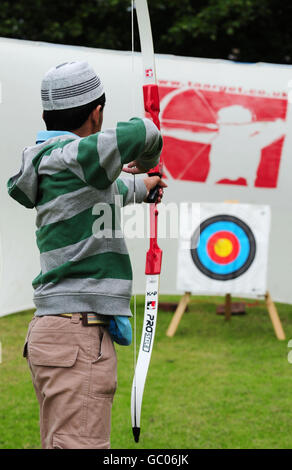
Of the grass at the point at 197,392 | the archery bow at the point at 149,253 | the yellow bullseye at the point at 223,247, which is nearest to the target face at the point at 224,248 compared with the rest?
the yellow bullseye at the point at 223,247

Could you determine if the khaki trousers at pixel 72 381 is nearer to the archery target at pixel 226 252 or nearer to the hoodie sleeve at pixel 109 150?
the hoodie sleeve at pixel 109 150

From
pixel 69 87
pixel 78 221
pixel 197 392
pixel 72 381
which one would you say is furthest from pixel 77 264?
pixel 197 392

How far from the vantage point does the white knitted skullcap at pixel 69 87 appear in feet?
4.64

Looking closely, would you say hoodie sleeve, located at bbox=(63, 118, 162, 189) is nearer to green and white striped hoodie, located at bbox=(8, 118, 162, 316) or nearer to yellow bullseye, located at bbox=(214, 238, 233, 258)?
green and white striped hoodie, located at bbox=(8, 118, 162, 316)

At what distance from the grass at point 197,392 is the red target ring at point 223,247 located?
0.51m

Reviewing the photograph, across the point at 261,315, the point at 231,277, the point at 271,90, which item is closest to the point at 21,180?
the point at 231,277

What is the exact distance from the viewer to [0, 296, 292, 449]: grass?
242 centimetres

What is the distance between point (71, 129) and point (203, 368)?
2.23m

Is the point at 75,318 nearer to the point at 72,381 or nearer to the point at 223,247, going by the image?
the point at 72,381

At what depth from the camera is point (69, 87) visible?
1.41 metres

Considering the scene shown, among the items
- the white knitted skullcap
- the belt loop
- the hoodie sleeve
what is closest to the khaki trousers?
the belt loop

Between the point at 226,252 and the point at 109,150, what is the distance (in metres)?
3.00

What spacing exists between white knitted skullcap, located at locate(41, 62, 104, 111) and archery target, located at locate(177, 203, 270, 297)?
289cm

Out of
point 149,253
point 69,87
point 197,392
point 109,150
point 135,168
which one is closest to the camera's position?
point 109,150
